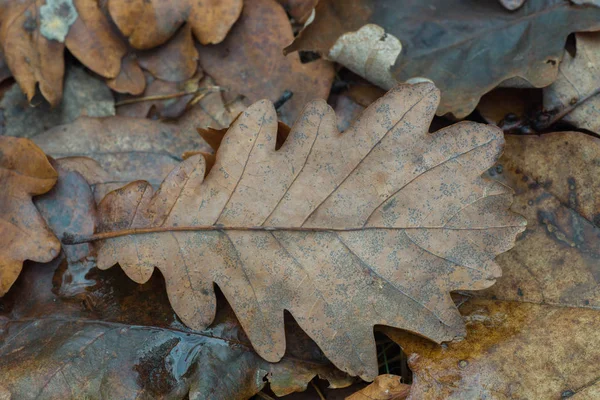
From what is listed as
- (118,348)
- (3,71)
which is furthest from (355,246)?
(3,71)

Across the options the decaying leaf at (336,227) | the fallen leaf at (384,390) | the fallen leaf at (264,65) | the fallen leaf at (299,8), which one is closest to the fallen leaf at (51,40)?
the fallen leaf at (264,65)

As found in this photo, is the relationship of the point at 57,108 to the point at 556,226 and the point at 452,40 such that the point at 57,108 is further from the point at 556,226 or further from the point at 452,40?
the point at 556,226

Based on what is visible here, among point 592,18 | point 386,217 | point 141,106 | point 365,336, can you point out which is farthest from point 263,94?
point 592,18

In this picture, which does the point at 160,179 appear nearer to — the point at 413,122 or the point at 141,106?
the point at 141,106

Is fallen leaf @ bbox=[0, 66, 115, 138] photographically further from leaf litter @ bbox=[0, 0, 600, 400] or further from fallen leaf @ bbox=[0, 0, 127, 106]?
leaf litter @ bbox=[0, 0, 600, 400]

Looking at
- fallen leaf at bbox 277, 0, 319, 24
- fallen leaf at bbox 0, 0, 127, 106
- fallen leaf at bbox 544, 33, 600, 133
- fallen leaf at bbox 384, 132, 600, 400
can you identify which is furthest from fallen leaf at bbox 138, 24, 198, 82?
fallen leaf at bbox 544, 33, 600, 133

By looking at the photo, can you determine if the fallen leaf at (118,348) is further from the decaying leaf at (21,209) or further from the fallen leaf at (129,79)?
the fallen leaf at (129,79)
